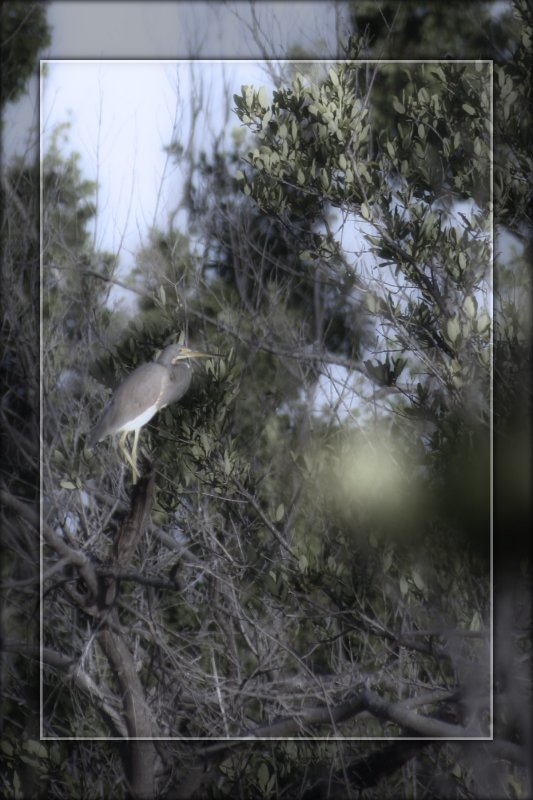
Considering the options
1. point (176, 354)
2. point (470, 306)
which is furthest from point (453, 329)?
point (176, 354)

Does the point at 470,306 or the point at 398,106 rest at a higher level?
the point at 398,106

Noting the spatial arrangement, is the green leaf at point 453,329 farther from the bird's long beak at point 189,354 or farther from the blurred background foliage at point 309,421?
the bird's long beak at point 189,354

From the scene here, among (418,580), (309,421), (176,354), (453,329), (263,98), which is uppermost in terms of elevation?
(263,98)

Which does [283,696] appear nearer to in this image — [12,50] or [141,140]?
[141,140]

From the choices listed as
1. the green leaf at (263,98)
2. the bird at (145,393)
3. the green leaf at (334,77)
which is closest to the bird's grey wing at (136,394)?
the bird at (145,393)

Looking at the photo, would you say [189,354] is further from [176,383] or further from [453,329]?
[453,329]

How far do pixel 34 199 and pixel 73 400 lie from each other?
0.57m

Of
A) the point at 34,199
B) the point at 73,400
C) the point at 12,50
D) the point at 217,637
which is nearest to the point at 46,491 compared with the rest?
the point at 73,400

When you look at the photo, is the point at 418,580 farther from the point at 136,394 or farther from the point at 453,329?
the point at 136,394

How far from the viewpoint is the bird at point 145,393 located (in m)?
2.75

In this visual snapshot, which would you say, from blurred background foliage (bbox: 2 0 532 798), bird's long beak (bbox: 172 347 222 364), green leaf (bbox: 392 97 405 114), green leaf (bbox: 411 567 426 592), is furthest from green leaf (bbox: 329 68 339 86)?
green leaf (bbox: 411 567 426 592)

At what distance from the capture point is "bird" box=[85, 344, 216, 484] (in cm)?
275

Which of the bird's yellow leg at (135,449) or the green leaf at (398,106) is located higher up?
the green leaf at (398,106)

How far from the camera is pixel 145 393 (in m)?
2.74
